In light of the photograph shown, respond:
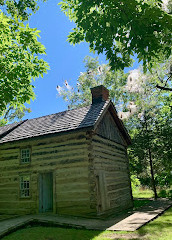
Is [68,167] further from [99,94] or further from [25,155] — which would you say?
[99,94]

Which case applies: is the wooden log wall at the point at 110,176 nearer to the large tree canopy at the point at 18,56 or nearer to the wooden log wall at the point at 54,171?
the wooden log wall at the point at 54,171

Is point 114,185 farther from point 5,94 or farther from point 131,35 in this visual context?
point 131,35

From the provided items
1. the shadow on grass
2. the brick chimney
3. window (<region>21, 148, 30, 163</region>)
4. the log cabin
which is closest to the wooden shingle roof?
the log cabin

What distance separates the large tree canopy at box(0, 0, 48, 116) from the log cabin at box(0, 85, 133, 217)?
2.98 metres

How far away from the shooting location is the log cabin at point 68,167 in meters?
11.5

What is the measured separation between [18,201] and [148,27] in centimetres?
1244

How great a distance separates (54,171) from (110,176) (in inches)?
143

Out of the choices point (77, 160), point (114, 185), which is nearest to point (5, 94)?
point (77, 160)

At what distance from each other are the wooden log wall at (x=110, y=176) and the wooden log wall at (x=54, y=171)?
76 centimetres

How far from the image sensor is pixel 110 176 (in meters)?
13.4

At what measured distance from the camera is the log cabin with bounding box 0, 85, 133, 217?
37.6 feet

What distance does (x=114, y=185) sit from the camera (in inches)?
542

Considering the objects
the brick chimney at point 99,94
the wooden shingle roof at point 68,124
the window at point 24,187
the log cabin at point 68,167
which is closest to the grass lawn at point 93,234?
the log cabin at point 68,167

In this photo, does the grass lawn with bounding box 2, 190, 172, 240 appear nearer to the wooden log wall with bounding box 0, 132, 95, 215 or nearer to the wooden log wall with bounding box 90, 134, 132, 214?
the wooden log wall with bounding box 0, 132, 95, 215
